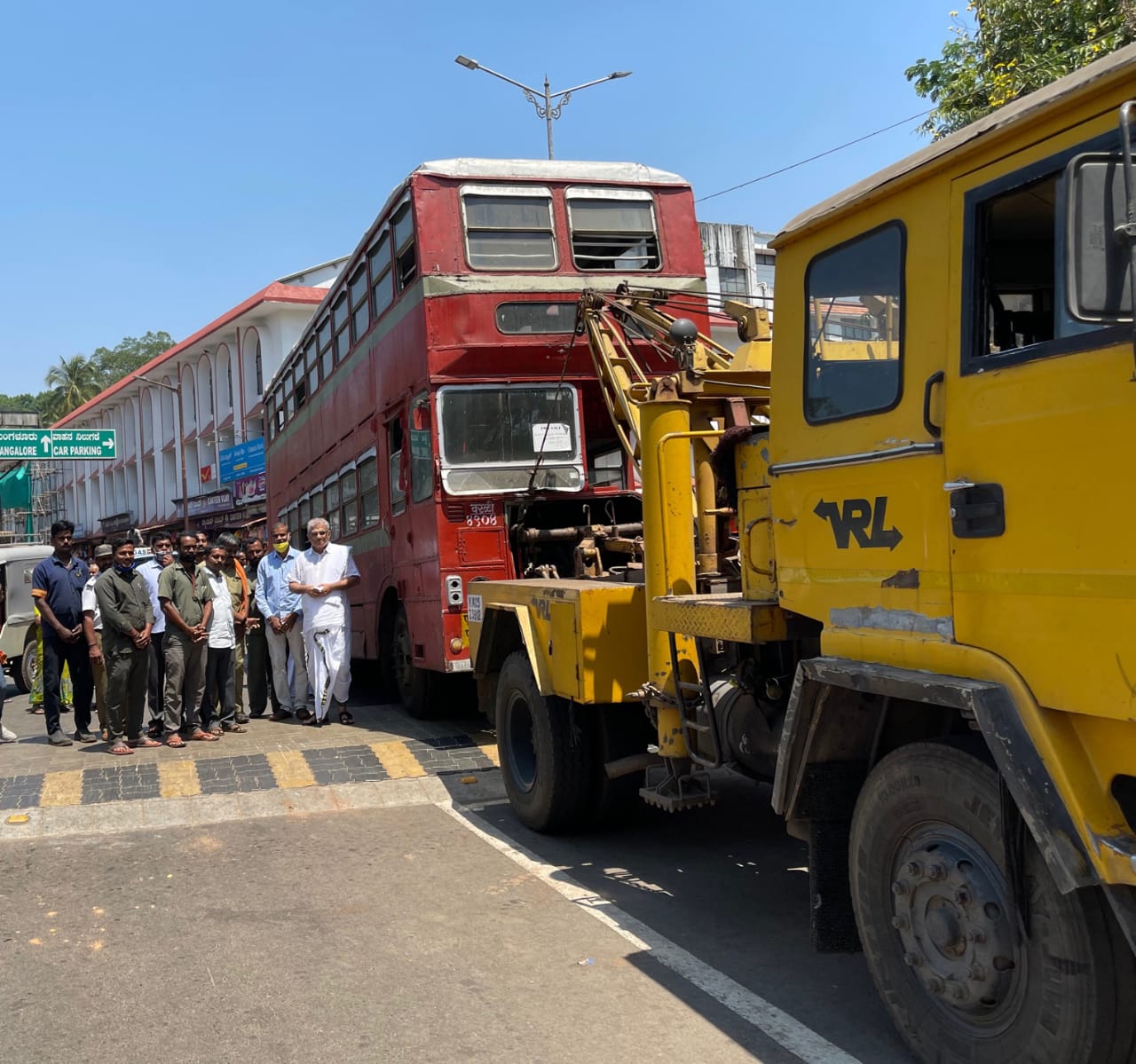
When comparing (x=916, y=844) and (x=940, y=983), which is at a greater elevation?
(x=916, y=844)

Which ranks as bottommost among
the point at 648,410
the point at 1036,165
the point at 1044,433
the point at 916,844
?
the point at 916,844

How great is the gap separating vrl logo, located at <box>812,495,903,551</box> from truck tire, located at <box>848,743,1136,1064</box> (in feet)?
2.07

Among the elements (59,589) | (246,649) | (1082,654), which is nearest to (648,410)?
(1082,654)

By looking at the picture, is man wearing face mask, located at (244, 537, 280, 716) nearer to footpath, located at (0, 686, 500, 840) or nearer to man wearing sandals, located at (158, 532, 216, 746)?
footpath, located at (0, 686, 500, 840)

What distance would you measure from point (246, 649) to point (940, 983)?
9474 millimetres

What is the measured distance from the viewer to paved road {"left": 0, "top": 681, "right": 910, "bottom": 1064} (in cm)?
385

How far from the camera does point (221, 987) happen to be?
433 centimetres

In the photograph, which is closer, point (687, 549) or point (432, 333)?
point (687, 549)

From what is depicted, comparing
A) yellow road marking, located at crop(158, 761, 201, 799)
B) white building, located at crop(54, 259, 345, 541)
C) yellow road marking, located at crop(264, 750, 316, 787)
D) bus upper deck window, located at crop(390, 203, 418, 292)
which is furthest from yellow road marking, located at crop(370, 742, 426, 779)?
white building, located at crop(54, 259, 345, 541)

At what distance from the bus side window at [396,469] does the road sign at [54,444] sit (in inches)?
1231

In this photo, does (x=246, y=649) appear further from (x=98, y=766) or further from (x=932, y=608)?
(x=932, y=608)

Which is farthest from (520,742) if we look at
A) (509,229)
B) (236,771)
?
(509,229)

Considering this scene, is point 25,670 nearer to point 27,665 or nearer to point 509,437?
point 27,665

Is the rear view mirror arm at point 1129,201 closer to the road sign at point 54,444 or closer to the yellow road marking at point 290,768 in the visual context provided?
the yellow road marking at point 290,768
